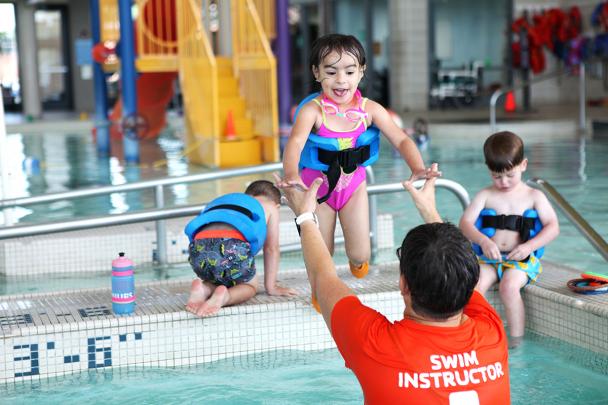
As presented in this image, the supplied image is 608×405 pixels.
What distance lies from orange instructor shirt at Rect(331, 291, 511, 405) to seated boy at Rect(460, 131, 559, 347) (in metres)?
2.59

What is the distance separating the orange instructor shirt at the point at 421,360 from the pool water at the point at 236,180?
3.40 m

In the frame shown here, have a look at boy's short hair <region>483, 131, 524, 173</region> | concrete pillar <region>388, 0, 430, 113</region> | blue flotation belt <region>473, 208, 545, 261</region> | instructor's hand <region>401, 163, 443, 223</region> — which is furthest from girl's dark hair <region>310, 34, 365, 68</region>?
concrete pillar <region>388, 0, 430, 113</region>

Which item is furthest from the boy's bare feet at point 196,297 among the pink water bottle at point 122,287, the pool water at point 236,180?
the pool water at point 236,180

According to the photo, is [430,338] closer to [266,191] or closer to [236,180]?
[266,191]

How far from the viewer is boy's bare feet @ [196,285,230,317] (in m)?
4.89

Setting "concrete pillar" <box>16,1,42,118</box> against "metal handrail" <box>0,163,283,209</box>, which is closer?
"metal handrail" <box>0,163,283,209</box>

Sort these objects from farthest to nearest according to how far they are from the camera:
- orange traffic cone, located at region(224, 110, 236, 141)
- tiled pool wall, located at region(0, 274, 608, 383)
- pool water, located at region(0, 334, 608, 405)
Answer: orange traffic cone, located at region(224, 110, 236, 141)
tiled pool wall, located at region(0, 274, 608, 383)
pool water, located at region(0, 334, 608, 405)

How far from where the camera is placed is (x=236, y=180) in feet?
40.5

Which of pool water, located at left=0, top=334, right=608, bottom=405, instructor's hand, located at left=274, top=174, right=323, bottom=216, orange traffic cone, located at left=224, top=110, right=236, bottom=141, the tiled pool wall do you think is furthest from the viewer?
orange traffic cone, located at left=224, top=110, right=236, bottom=141

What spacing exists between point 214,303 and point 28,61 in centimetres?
2572

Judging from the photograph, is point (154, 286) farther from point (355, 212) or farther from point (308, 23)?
point (308, 23)

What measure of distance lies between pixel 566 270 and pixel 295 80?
26.5 metres

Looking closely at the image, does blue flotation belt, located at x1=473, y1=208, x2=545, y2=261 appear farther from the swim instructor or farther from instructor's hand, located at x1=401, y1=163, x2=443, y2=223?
the swim instructor

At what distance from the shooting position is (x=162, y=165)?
1449 centimetres
